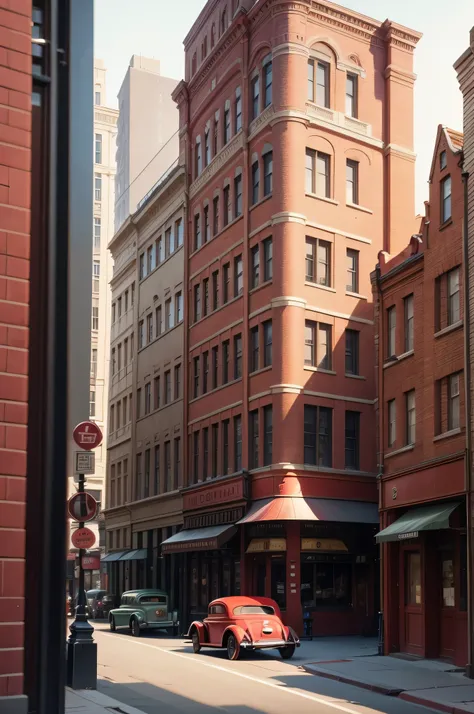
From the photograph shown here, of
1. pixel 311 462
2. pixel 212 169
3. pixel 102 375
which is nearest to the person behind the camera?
pixel 311 462

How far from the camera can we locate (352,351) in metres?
43.9

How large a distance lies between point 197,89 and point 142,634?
26.0 meters

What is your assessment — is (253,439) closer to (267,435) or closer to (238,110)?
(267,435)

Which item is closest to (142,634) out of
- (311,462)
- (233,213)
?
(311,462)

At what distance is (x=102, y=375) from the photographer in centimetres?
9906

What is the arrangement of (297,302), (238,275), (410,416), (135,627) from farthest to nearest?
1. (238,275)
2. (297,302)
3. (135,627)
4. (410,416)

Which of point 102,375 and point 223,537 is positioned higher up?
point 102,375

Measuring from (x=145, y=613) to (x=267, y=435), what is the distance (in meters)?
8.09

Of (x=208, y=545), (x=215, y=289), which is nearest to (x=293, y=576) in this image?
(x=208, y=545)

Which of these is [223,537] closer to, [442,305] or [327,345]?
[327,345]

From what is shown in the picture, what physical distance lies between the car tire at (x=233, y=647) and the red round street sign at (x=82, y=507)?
9.72 meters

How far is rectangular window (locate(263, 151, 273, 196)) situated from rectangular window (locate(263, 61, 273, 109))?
2.15 m

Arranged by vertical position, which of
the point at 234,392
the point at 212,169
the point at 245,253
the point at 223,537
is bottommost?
the point at 223,537

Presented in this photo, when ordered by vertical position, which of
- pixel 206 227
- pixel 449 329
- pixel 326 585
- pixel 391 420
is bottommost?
A: pixel 326 585
